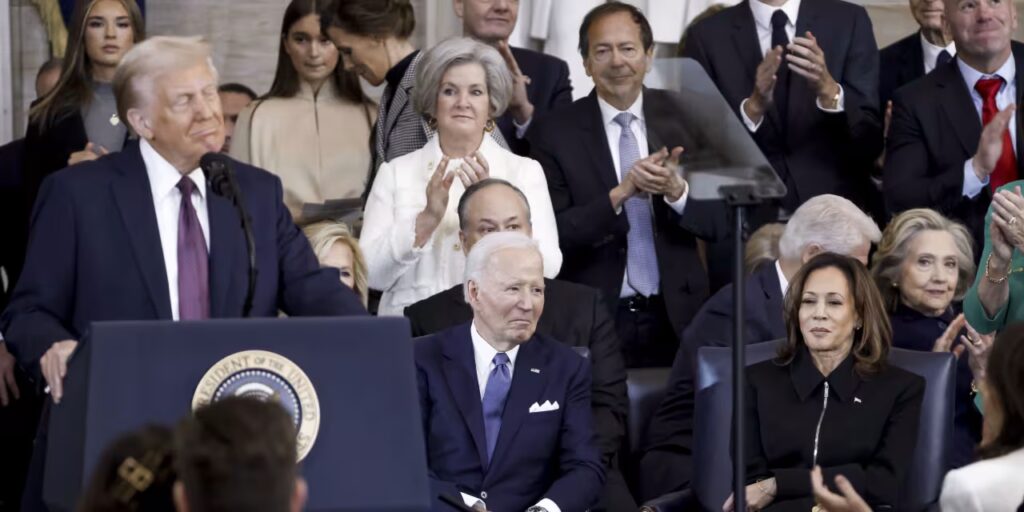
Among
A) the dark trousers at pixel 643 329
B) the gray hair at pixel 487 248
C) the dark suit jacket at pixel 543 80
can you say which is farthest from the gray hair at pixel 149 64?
the dark suit jacket at pixel 543 80

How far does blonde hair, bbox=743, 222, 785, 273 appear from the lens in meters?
6.00

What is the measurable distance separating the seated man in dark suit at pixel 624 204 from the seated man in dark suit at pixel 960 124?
709 millimetres

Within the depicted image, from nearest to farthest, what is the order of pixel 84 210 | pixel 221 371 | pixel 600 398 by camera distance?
pixel 221 371 < pixel 84 210 < pixel 600 398

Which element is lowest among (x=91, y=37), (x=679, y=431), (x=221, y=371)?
(x=679, y=431)

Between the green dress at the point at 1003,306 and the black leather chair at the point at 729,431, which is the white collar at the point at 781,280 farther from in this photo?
the black leather chair at the point at 729,431

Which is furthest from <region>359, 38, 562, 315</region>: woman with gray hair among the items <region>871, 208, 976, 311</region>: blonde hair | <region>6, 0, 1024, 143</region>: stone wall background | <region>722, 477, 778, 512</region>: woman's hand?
<region>6, 0, 1024, 143</region>: stone wall background

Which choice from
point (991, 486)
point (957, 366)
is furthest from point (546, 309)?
point (991, 486)

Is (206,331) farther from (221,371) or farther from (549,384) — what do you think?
(549,384)

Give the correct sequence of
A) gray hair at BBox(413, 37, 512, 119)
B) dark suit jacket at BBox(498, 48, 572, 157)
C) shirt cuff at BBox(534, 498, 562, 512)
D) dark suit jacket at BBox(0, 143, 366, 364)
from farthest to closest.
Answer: dark suit jacket at BBox(498, 48, 572, 157)
gray hair at BBox(413, 37, 512, 119)
shirt cuff at BBox(534, 498, 562, 512)
dark suit jacket at BBox(0, 143, 366, 364)

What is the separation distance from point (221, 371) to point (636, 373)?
245 cm

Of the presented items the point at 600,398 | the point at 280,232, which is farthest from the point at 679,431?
the point at 280,232

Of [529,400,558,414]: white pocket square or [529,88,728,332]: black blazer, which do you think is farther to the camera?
[529,88,728,332]: black blazer

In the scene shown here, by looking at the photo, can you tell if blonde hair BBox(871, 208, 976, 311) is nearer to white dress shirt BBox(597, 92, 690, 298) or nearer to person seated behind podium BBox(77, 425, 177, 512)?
white dress shirt BBox(597, 92, 690, 298)

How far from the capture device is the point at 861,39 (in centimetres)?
639
